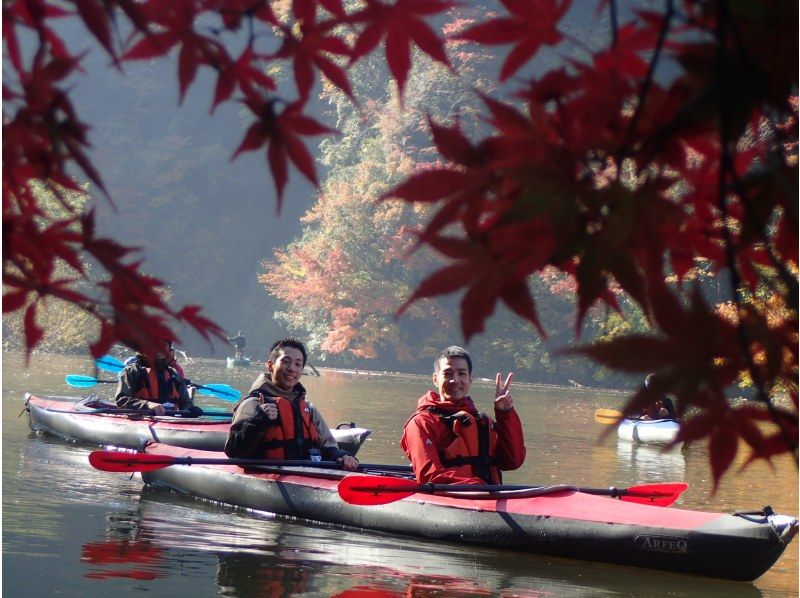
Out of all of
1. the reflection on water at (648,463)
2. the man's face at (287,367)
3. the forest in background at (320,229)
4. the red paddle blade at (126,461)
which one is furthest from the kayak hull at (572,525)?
the forest in background at (320,229)

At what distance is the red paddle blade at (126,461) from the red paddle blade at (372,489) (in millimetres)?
1553

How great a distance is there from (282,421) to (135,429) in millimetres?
3714

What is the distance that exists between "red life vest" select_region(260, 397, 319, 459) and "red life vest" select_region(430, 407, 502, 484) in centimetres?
123

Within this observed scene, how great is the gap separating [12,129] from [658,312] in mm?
806

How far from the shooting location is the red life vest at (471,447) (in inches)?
241

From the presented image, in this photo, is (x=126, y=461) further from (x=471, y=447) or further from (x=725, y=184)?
(x=725, y=184)

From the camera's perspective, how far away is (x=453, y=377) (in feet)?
19.8

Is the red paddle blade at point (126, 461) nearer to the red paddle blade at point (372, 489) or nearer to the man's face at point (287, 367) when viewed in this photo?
the man's face at point (287, 367)

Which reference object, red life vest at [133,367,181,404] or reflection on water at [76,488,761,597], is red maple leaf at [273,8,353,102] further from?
red life vest at [133,367,181,404]

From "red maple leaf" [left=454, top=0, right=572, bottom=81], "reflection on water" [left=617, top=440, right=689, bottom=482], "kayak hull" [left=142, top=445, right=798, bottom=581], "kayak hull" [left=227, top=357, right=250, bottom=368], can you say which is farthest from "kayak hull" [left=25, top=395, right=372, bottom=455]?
"kayak hull" [left=227, top=357, right=250, bottom=368]

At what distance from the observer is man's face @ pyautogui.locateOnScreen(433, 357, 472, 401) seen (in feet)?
19.7

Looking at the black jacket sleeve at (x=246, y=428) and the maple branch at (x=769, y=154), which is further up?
the maple branch at (x=769, y=154)

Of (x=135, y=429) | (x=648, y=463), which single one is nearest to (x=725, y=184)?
(x=135, y=429)

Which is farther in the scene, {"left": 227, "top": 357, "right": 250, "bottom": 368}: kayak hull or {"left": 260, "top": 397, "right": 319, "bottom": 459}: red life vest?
{"left": 227, "top": 357, "right": 250, "bottom": 368}: kayak hull
